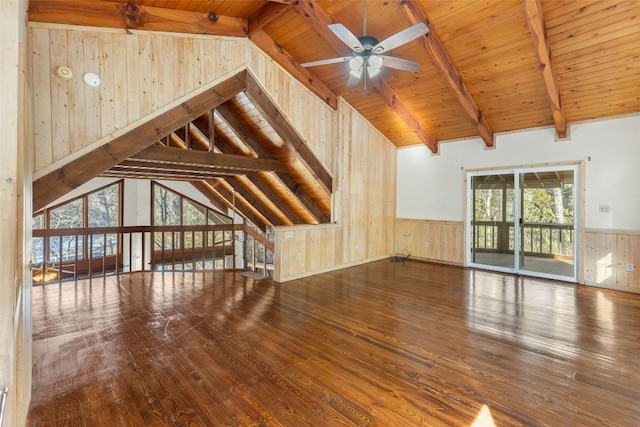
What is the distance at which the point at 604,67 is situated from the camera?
4020 mm

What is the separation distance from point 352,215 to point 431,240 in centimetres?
200

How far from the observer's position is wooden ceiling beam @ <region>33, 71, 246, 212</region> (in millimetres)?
3158

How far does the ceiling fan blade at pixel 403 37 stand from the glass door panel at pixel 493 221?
4.17m

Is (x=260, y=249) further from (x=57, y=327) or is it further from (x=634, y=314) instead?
(x=634, y=314)

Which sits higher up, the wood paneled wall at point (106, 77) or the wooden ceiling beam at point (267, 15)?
the wooden ceiling beam at point (267, 15)

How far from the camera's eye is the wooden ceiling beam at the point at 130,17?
3018mm

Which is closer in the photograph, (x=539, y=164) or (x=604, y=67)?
(x=604, y=67)

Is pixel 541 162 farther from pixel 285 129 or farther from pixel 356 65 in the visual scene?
pixel 285 129

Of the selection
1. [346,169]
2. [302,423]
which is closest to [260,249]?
[346,169]

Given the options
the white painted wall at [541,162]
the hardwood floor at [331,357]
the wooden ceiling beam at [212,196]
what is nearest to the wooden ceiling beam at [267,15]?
the hardwood floor at [331,357]

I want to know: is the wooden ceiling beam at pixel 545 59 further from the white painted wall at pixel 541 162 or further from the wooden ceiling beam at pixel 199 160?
the wooden ceiling beam at pixel 199 160

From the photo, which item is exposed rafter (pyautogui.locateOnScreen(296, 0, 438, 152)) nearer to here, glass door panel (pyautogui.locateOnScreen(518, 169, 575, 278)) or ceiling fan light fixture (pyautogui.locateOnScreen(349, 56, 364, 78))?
ceiling fan light fixture (pyautogui.locateOnScreen(349, 56, 364, 78))

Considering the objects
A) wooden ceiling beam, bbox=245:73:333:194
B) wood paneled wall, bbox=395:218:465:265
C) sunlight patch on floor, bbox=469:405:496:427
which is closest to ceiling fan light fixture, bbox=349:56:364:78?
wooden ceiling beam, bbox=245:73:333:194

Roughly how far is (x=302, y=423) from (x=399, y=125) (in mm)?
5896
